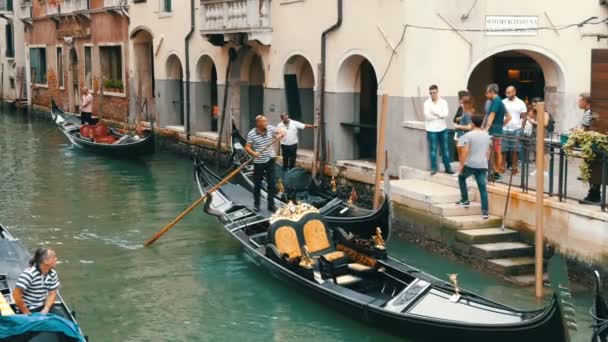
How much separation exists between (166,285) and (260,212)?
1405 mm

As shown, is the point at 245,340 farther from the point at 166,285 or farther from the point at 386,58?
the point at 386,58

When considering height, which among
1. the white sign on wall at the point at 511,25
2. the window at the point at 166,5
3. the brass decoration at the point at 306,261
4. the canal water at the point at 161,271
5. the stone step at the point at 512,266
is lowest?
the canal water at the point at 161,271

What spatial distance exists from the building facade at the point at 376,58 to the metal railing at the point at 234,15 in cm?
2

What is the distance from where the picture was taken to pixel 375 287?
20.8ft

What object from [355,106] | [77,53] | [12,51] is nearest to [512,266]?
[355,106]

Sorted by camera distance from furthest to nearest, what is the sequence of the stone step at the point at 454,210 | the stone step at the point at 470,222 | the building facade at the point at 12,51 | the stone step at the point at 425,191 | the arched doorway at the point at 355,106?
the building facade at the point at 12,51, the arched doorway at the point at 355,106, the stone step at the point at 425,191, the stone step at the point at 454,210, the stone step at the point at 470,222

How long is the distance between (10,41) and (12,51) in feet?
0.94

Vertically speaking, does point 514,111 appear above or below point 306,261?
above

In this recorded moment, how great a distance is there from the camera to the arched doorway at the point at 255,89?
13945 millimetres

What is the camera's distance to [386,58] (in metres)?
9.64

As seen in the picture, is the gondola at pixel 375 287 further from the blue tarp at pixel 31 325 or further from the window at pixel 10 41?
the window at pixel 10 41

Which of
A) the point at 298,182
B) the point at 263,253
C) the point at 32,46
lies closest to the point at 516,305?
the point at 263,253

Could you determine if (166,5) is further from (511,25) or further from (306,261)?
(306,261)

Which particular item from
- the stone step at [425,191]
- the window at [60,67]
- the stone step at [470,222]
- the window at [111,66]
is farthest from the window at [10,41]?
the stone step at [470,222]
